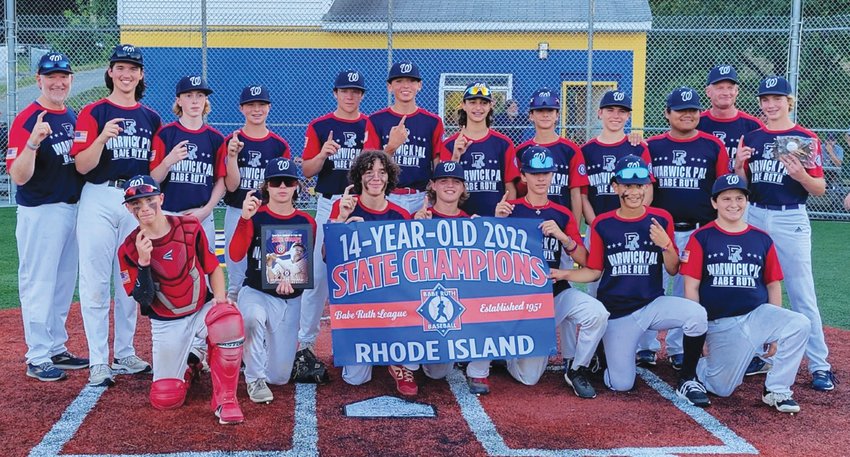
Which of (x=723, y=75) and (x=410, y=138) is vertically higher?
(x=723, y=75)

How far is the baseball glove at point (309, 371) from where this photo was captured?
18.1 ft

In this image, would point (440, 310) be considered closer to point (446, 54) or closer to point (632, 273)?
point (632, 273)

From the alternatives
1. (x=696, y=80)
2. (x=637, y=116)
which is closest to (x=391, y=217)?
(x=637, y=116)

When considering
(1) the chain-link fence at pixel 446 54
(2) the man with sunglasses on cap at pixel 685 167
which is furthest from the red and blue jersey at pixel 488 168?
(1) the chain-link fence at pixel 446 54

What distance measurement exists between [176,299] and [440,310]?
5.44 ft

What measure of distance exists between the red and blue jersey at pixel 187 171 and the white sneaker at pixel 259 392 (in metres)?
1.48

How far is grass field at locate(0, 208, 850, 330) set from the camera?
781cm

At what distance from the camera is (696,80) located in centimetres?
1584

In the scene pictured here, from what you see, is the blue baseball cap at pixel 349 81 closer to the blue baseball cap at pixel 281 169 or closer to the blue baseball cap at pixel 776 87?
the blue baseball cap at pixel 281 169

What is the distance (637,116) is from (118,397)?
38.6 feet

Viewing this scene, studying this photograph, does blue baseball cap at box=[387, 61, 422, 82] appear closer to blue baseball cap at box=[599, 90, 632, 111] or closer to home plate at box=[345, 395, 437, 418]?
blue baseball cap at box=[599, 90, 632, 111]

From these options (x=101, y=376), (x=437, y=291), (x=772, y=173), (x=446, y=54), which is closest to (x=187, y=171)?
(x=101, y=376)

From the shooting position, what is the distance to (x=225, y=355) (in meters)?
4.75

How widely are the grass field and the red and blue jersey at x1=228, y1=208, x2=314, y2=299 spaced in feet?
4.26
